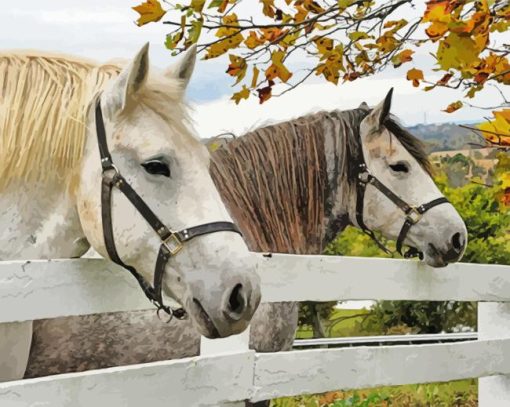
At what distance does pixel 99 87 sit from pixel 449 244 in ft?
8.42

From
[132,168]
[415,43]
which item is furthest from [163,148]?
[415,43]

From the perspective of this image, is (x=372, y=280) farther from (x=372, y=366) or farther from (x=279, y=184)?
(x=279, y=184)

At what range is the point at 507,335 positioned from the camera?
4391 mm

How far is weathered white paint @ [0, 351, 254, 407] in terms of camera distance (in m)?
2.39

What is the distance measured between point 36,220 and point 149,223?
0.41 meters

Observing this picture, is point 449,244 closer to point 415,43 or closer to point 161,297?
point 415,43

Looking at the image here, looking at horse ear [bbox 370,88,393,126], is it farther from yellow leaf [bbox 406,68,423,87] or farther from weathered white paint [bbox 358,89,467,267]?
yellow leaf [bbox 406,68,423,87]

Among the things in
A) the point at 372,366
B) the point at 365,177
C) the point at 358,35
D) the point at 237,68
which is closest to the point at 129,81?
the point at 237,68

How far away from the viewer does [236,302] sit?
2.33 m

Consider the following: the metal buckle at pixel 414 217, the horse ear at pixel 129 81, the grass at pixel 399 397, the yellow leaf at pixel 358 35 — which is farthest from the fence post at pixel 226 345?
the grass at pixel 399 397

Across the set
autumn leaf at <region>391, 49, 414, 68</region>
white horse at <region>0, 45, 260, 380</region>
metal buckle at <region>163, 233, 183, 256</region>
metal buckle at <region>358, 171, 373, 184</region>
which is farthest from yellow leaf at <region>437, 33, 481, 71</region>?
metal buckle at <region>358, 171, 373, 184</region>

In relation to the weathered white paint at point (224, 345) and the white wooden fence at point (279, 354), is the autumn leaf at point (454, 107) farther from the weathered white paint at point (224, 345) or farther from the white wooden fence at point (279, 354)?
the weathered white paint at point (224, 345)

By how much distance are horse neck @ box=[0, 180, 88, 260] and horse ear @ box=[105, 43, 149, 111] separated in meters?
0.33

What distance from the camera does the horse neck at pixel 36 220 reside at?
2.59 m
